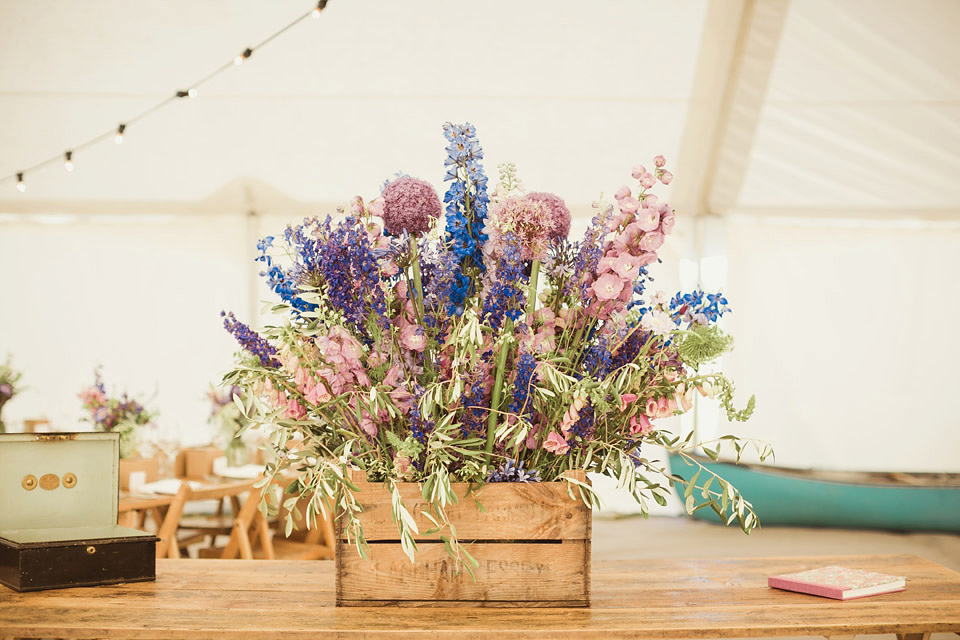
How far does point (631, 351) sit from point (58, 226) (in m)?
7.55

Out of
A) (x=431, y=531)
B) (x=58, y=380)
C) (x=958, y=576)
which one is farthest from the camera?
(x=58, y=380)

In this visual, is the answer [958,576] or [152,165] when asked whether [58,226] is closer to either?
[152,165]

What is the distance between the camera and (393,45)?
6.47 meters

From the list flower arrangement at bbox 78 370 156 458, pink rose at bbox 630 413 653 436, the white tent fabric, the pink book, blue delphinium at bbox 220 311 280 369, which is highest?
the white tent fabric

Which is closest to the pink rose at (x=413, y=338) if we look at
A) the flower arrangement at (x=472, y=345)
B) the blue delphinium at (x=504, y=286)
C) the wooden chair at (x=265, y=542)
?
the flower arrangement at (x=472, y=345)

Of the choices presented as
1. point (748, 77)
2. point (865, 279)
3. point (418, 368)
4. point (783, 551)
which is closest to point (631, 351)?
point (418, 368)

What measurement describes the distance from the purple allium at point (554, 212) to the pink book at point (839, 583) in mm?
839

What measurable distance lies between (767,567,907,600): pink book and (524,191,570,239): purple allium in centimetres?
84

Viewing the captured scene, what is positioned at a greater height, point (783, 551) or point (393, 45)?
point (393, 45)

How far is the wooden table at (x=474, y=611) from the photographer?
1.44 metres

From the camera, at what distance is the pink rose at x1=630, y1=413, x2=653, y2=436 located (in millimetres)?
1597

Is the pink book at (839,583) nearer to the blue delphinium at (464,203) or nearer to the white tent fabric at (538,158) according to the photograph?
the blue delphinium at (464,203)

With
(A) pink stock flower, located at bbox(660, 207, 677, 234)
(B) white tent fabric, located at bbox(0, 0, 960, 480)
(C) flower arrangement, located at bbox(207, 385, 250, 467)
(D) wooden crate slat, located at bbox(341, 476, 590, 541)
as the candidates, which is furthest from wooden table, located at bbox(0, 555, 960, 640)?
(B) white tent fabric, located at bbox(0, 0, 960, 480)

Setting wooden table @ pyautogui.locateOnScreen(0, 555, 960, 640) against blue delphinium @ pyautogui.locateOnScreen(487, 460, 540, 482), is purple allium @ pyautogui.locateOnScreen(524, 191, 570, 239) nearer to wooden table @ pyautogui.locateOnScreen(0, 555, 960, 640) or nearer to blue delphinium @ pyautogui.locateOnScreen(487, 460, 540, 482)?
blue delphinium @ pyautogui.locateOnScreen(487, 460, 540, 482)
